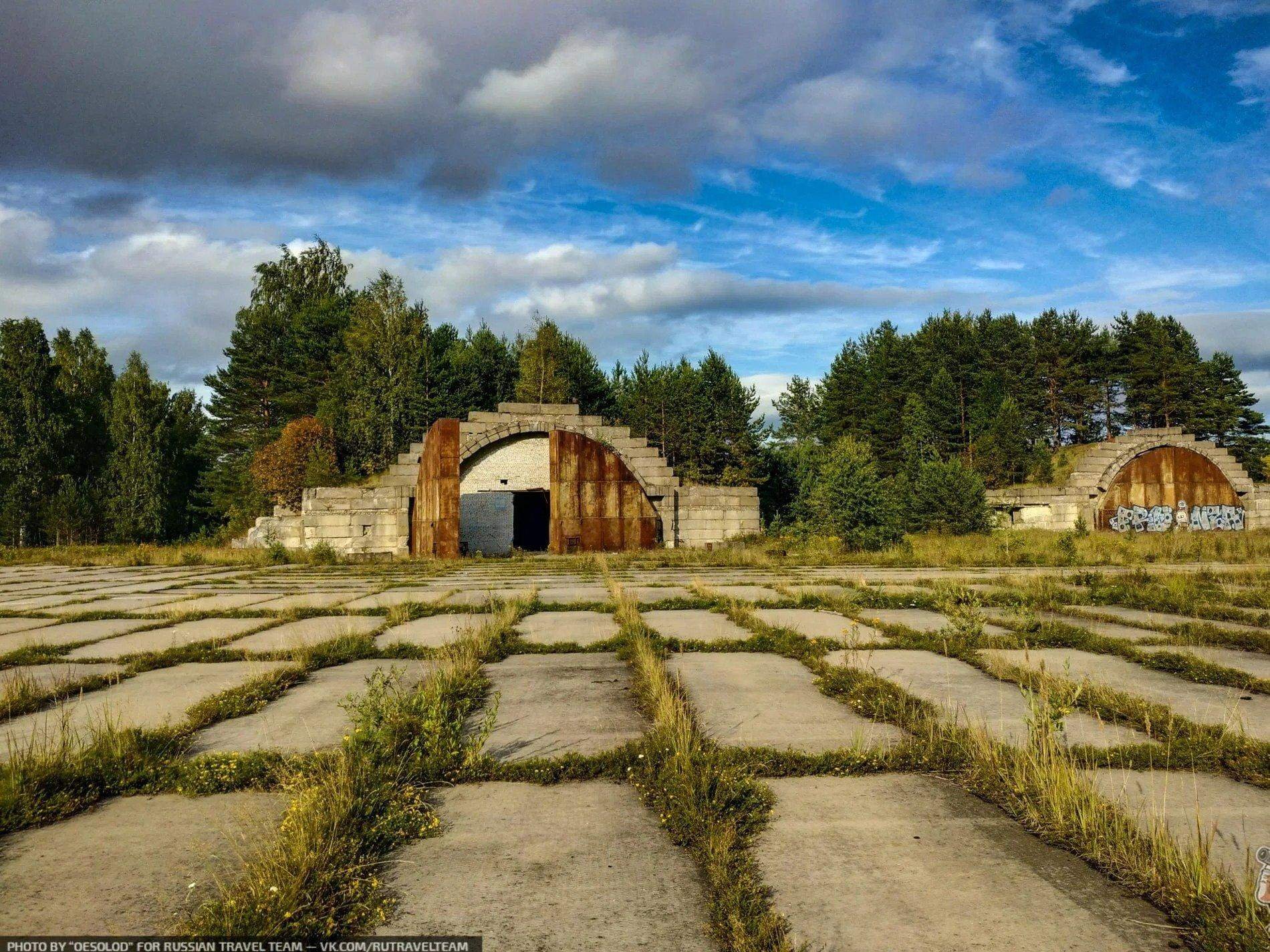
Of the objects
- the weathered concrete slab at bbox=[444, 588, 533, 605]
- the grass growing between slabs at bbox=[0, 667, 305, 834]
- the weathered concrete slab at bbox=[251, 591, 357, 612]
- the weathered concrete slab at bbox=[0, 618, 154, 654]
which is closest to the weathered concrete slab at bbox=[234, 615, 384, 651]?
the weathered concrete slab at bbox=[251, 591, 357, 612]

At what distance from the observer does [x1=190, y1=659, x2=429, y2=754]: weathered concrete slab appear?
127 inches

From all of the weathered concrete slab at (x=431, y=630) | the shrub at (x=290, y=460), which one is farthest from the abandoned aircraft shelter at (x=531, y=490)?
the weathered concrete slab at (x=431, y=630)

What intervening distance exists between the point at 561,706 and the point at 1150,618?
5703 mm

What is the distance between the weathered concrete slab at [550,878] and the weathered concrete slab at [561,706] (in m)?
0.55

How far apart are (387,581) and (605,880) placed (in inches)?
429

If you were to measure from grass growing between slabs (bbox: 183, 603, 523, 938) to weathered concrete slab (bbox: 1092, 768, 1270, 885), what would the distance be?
2.14 metres

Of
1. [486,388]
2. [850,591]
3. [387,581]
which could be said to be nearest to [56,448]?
[486,388]

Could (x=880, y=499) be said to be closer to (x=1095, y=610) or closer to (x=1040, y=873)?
(x=1095, y=610)

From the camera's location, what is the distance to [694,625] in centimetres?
676

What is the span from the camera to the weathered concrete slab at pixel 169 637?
5.67 m

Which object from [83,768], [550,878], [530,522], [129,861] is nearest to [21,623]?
[83,768]

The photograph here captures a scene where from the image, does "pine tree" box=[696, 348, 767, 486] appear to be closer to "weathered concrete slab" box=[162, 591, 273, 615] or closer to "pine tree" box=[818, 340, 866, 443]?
"pine tree" box=[818, 340, 866, 443]

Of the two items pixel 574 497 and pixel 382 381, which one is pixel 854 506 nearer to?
pixel 574 497

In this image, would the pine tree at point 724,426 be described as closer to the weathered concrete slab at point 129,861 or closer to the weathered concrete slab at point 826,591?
the weathered concrete slab at point 826,591
